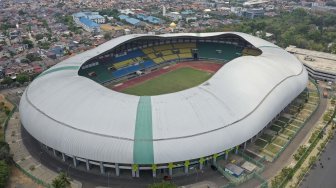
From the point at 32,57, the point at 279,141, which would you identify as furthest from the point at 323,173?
the point at 32,57

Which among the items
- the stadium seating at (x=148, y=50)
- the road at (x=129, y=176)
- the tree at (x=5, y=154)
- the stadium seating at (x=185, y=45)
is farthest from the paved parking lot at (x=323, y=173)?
the stadium seating at (x=148, y=50)

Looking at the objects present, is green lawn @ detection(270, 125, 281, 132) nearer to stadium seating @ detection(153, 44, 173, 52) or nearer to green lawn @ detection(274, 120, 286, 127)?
green lawn @ detection(274, 120, 286, 127)

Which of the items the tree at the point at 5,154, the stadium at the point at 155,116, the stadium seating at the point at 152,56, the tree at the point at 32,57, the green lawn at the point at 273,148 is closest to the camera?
the stadium at the point at 155,116

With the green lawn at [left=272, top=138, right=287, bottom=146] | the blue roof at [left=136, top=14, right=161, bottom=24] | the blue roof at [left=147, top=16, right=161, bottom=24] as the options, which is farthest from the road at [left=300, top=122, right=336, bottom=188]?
the blue roof at [left=136, top=14, right=161, bottom=24]

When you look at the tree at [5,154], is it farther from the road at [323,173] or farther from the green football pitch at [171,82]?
the road at [323,173]

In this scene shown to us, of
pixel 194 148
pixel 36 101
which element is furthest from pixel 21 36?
pixel 194 148
